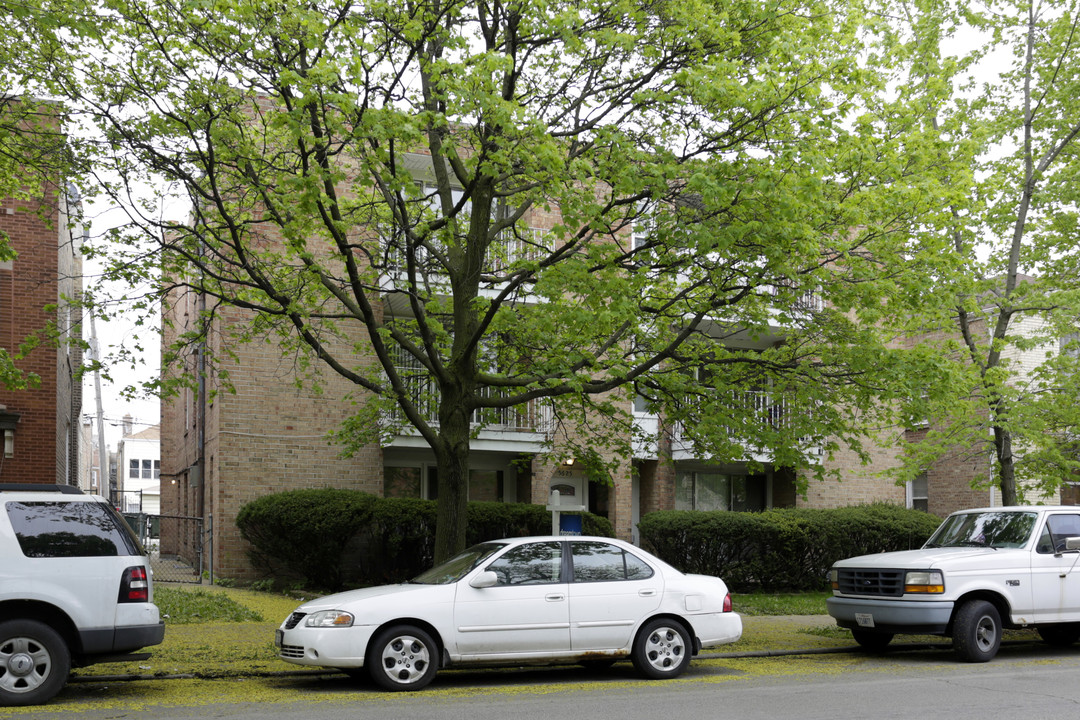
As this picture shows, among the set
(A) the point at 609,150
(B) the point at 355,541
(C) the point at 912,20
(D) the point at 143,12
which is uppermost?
(C) the point at 912,20

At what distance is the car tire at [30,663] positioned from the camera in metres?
8.35

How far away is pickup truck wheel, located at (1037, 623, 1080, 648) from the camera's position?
12719 mm

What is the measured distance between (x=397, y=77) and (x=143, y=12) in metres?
2.75

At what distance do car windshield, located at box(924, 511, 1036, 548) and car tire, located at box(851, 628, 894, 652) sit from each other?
1432mm

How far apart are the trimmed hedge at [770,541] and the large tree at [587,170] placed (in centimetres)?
671

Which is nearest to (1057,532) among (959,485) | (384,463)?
(384,463)

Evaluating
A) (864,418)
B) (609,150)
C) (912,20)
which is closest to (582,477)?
(864,418)

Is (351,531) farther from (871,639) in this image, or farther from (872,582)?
(872,582)

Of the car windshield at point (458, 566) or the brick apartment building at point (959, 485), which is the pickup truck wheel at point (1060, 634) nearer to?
the car windshield at point (458, 566)

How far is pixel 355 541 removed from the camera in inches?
792

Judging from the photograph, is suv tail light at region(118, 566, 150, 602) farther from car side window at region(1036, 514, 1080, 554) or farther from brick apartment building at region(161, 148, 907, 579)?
car side window at region(1036, 514, 1080, 554)

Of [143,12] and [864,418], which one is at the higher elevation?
[143,12]

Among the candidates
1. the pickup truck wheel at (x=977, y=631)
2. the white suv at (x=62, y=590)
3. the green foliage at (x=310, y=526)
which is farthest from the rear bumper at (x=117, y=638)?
the green foliage at (x=310, y=526)

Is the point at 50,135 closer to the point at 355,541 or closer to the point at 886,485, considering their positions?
the point at 355,541
